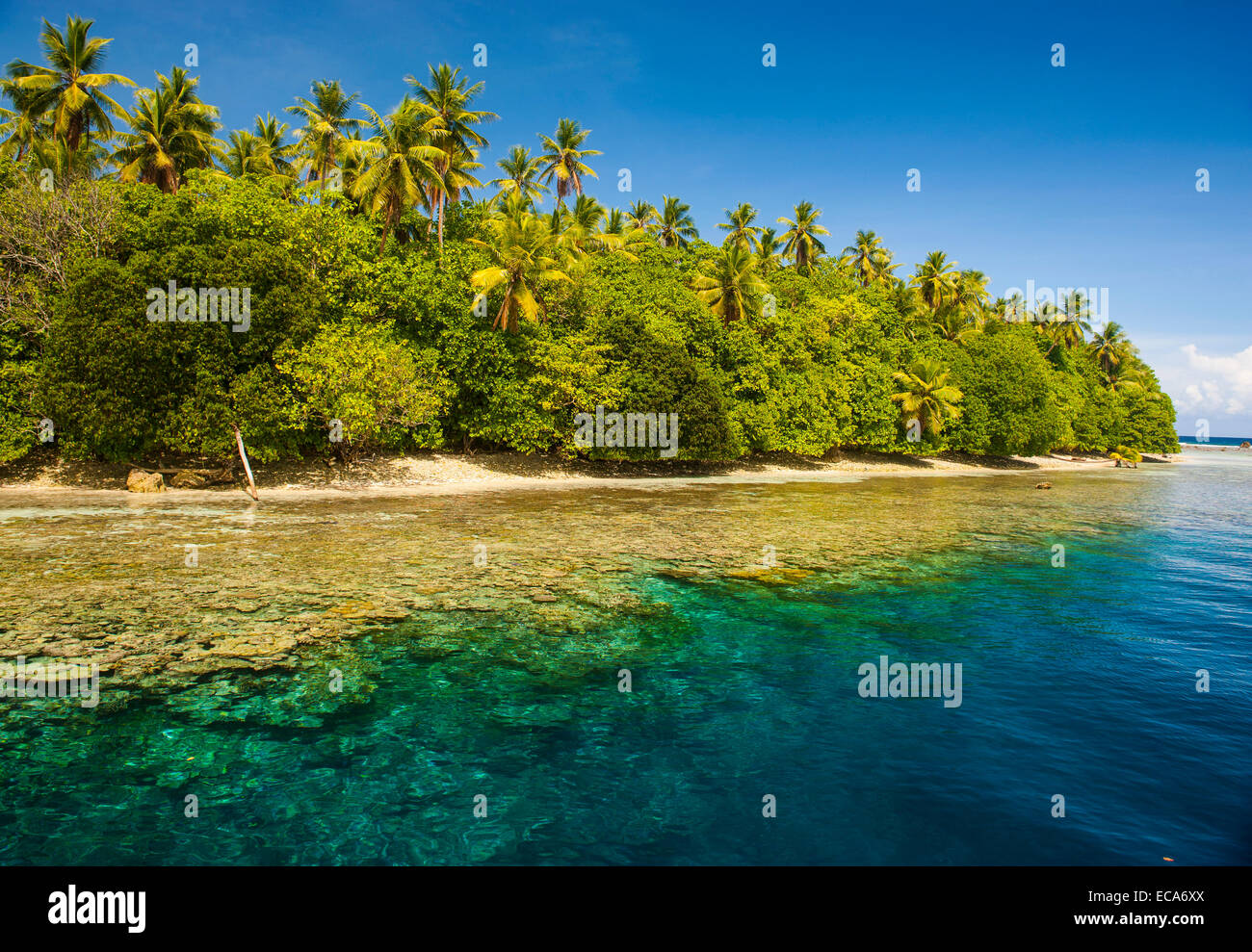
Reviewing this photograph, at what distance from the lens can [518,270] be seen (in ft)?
113

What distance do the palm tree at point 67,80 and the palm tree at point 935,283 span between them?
206ft

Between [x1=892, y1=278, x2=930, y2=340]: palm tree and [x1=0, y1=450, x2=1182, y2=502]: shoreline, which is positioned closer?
[x1=0, y1=450, x2=1182, y2=502]: shoreline

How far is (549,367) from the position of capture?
35156 mm

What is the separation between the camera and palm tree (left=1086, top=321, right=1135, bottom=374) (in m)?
86.4

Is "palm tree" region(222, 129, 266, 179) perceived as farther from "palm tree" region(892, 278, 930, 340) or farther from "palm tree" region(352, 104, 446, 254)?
"palm tree" region(892, 278, 930, 340)

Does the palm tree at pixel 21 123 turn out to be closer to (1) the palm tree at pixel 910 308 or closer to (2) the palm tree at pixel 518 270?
(2) the palm tree at pixel 518 270

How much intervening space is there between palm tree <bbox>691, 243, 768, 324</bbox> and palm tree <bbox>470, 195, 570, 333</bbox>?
12.5 metres
